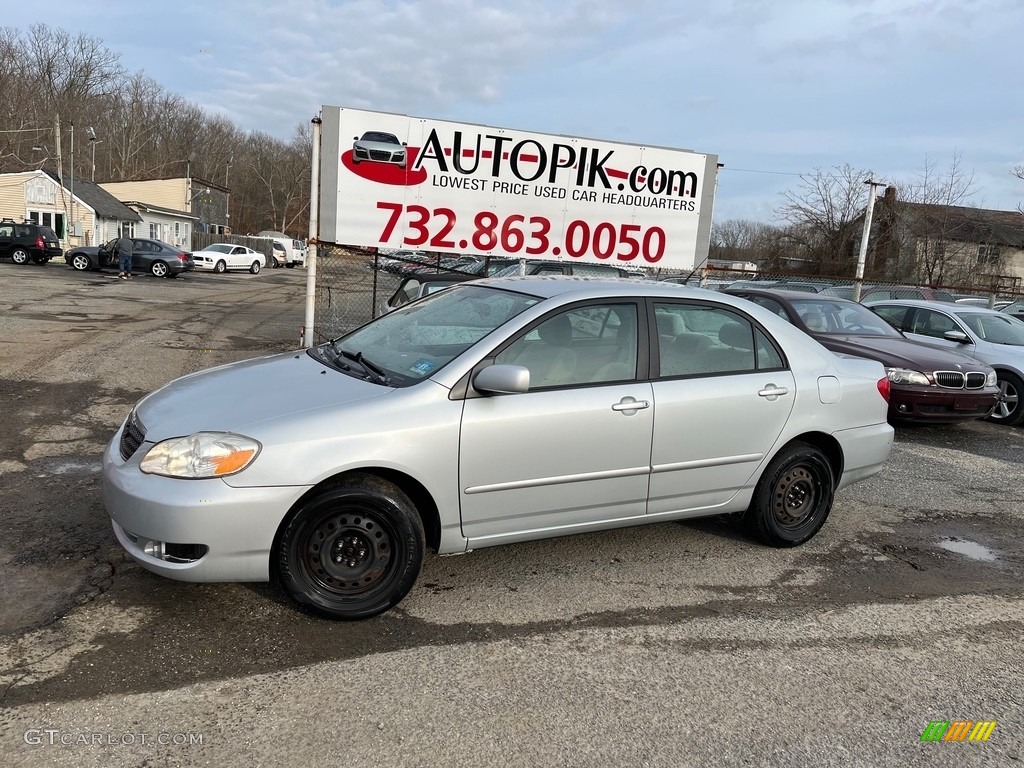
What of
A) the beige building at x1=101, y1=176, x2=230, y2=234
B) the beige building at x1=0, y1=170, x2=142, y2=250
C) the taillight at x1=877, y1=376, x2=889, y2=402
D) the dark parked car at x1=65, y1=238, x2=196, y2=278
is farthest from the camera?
the beige building at x1=101, y1=176, x2=230, y2=234

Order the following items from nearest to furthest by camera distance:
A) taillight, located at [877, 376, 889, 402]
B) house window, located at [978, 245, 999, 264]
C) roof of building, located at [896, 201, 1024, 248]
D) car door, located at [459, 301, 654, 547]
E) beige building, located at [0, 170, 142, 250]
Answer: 1. car door, located at [459, 301, 654, 547]
2. taillight, located at [877, 376, 889, 402]
3. roof of building, located at [896, 201, 1024, 248]
4. house window, located at [978, 245, 999, 264]
5. beige building, located at [0, 170, 142, 250]

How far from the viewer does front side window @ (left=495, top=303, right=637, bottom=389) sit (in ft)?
12.3

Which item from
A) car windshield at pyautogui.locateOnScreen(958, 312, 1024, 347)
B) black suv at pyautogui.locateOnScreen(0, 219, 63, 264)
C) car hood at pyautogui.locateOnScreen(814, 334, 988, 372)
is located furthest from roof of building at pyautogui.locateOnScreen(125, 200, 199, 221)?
car windshield at pyautogui.locateOnScreen(958, 312, 1024, 347)

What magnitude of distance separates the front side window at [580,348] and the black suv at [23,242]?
31413 mm

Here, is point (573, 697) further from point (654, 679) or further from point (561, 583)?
point (561, 583)

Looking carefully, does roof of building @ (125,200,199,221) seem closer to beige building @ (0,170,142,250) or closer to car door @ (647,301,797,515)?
beige building @ (0,170,142,250)

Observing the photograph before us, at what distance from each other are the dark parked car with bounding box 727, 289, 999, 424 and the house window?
100 feet

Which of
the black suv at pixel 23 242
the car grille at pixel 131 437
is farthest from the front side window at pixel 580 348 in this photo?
the black suv at pixel 23 242

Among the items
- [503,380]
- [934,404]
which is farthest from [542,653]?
[934,404]

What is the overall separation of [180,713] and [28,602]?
1.21m

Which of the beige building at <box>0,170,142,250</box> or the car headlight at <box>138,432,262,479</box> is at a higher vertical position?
the beige building at <box>0,170,142,250</box>

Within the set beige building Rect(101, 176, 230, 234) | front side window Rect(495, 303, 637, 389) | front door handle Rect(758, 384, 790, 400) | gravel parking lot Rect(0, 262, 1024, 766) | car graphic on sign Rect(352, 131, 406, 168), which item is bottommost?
gravel parking lot Rect(0, 262, 1024, 766)

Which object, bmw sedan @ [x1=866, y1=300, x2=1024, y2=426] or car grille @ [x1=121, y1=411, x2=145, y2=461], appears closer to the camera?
car grille @ [x1=121, y1=411, x2=145, y2=461]

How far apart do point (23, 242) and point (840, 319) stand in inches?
1201
